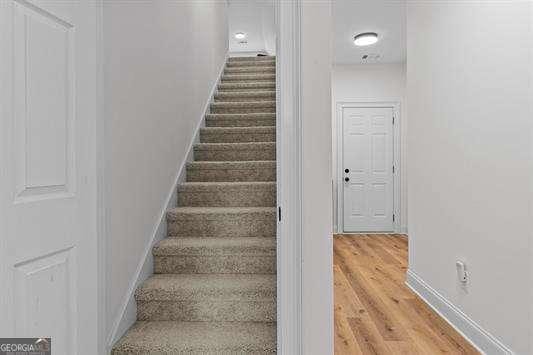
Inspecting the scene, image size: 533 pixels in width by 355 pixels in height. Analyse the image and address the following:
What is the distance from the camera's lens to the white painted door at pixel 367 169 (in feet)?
19.2

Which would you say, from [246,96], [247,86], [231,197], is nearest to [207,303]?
[231,197]

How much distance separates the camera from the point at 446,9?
8.55ft

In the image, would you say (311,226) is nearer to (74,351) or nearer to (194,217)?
(74,351)

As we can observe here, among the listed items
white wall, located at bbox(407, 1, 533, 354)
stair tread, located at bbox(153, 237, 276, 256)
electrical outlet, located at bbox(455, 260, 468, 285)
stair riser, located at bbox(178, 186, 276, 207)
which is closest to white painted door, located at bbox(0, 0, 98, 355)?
stair tread, located at bbox(153, 237, 276, 256)

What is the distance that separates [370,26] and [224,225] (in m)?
3.22

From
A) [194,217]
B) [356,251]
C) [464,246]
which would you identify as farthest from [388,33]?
[194,217]

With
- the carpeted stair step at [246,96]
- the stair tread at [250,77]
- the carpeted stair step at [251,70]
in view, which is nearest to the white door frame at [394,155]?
the carpeted stair step at [251,70]

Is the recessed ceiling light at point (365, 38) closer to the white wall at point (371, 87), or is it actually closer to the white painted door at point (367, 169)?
the white wall at point (371, 87)

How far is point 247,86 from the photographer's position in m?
4.46

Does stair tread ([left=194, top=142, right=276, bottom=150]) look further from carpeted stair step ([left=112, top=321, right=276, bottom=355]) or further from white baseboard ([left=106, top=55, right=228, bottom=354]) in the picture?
carpeted stair step ([left=112, top=321, right=276, bottom=355])

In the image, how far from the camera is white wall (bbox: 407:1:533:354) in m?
1.86

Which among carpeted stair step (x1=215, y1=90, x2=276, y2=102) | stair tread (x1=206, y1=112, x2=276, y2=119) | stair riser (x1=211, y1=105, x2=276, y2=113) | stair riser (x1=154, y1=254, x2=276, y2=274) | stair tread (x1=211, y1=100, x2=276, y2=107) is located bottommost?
stair riser (x1=154, y1=254, x2=276, y2=274)

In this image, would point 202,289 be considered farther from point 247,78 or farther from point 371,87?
point 371,87

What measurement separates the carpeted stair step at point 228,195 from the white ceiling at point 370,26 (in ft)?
7.46
